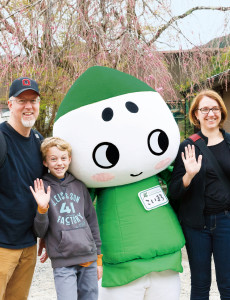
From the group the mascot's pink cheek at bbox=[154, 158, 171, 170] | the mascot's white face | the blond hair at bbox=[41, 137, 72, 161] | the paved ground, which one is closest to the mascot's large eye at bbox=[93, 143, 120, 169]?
the mascot's white face

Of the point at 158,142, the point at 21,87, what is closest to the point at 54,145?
the point at 21,87

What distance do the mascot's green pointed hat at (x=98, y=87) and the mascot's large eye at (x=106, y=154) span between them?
0.34 metres

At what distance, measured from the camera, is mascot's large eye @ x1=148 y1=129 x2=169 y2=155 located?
2.59 meters

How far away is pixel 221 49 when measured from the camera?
15.8 ft

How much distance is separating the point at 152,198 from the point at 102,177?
40cm

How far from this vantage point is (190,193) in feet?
8.89

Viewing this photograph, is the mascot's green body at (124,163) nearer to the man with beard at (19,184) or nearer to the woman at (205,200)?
the woman at (205,200)

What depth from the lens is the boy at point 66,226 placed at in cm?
232

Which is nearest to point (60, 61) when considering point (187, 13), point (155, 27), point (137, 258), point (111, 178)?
point (155, 27)

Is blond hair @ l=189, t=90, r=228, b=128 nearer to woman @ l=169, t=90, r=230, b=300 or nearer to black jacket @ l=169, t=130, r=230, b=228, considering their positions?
woman @ l=169, t=90, r=230, b=300

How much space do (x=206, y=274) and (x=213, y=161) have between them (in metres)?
0.83

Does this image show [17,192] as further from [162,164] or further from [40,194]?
[162,164]

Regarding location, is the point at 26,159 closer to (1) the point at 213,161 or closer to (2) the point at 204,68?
(1) the point at 213,161

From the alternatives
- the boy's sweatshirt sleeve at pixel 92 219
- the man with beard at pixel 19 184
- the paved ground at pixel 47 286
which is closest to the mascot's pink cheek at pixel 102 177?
the boy's sweatshirt sleeve at pixel 92 219
